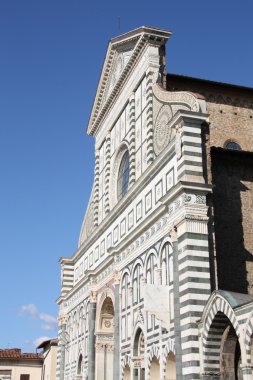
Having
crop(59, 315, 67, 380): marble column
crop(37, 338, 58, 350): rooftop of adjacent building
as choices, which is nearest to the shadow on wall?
crop(59, 315, 67, 380): marble column

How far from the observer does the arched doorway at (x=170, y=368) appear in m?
18.2

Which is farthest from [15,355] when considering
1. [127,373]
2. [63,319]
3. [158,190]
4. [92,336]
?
[158,190]

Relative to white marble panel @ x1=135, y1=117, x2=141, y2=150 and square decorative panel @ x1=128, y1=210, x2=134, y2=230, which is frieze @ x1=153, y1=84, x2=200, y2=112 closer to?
white marble panel @ x1=135, y1=117, x2=141, y2=150

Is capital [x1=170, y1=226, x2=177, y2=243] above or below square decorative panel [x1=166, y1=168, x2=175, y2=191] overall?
below

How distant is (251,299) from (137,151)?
420 inches

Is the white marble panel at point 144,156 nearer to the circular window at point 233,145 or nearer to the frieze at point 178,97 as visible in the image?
the frieze at point 178,97

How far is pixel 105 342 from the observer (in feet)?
87.6

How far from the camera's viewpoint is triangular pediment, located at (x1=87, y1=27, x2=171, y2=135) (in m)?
24.2

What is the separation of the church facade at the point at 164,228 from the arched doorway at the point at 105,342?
0.15 feet

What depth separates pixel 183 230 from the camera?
17406 mm

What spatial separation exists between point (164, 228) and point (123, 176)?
7.77 m

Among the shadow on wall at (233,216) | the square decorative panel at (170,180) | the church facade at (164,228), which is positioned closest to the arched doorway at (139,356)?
the church facade at (164,228)

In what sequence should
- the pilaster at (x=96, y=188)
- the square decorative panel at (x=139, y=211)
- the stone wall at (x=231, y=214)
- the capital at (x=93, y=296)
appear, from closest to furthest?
1. the stone wall at (x=231, y=214)
2. the square decorative panel at (x=139, y=211)
3. the capital at (x=93, y=296)
4. the pilaster at (x=96, y=188)

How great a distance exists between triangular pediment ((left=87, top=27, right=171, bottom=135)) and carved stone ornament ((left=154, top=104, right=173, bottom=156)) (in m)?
4.07
